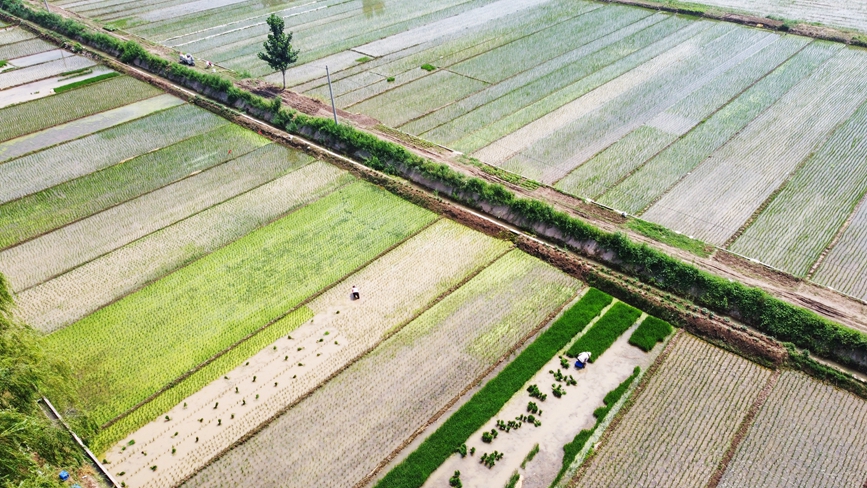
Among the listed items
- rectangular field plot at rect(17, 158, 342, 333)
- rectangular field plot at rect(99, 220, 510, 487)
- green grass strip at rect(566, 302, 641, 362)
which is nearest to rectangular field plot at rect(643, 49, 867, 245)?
green grass strip at rect(566, 302, 641, 362)

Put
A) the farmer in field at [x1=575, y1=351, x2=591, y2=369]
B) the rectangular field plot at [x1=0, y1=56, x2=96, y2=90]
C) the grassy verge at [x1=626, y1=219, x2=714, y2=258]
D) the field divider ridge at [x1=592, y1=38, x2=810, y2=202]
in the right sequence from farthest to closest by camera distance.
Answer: the rectangular field plot at [x1=0, y1=56, x2=96, y2=90], the field divider ridge at [x1=592, y1=38, x2=810, y2=202], the grassy verge at [x1=626, y1=219, x2=714, y2=258], the farmer in field at [x1=575, y1=351, x2=591, y2=369]

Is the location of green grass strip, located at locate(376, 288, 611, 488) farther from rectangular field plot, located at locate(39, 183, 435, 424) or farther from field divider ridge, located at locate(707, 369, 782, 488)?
rectangular field plot, located at locate(39, 183, 435, 424)

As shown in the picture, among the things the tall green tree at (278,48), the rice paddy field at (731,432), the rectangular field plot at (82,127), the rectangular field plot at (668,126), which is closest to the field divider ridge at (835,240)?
the rice paddy field at (731,432)

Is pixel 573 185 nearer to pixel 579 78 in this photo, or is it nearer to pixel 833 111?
pixel 579 78

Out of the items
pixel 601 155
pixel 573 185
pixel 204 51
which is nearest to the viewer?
pixel 573 185

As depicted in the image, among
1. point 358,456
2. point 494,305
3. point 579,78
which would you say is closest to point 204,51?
point 579,78

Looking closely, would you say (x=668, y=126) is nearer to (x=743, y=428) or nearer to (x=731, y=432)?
(x=743, y=428)
